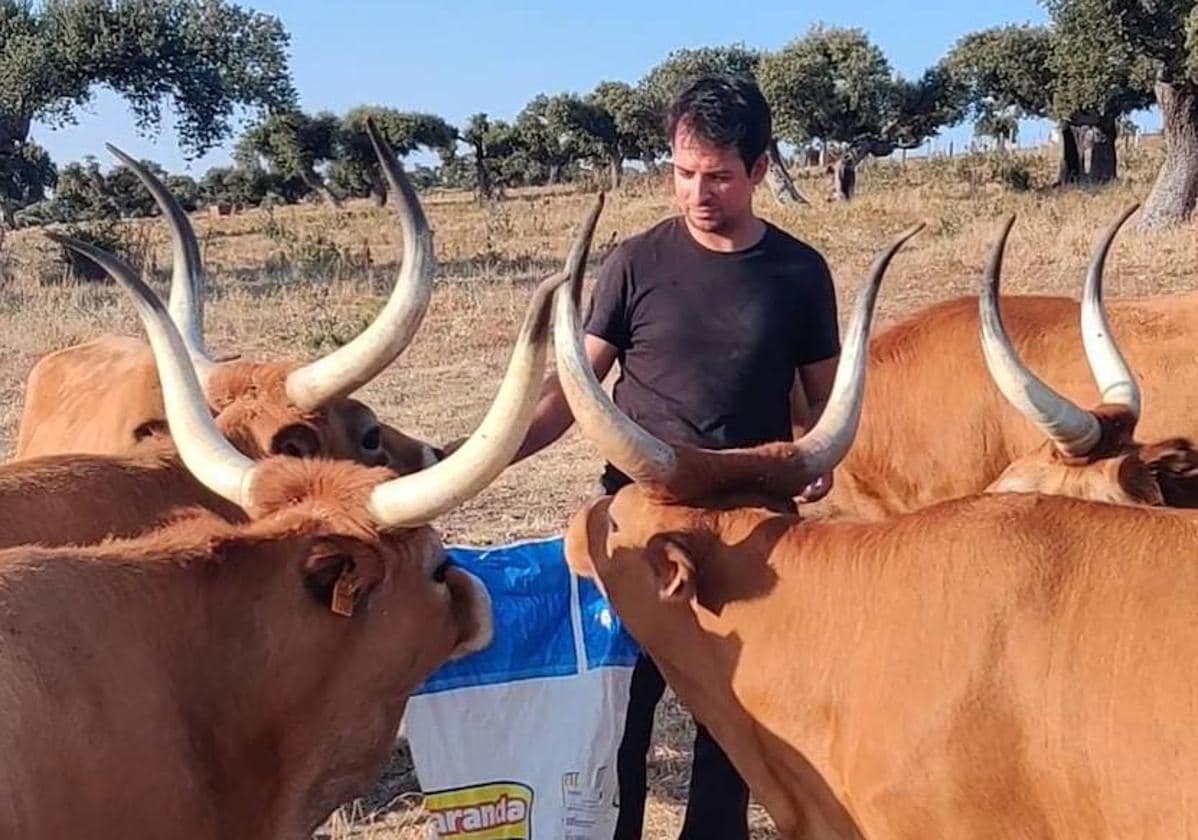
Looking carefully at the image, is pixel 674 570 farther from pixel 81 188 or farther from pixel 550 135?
pixel 550 135

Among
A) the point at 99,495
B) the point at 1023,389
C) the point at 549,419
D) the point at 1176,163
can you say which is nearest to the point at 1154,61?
the point at 1176,163

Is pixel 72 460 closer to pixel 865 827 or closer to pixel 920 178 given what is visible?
pixel 865 827

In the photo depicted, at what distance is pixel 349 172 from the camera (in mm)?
61500

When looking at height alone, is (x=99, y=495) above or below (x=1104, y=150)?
above

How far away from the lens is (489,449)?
12.4 ft

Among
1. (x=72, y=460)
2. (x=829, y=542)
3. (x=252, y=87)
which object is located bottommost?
(x=829, y=542)

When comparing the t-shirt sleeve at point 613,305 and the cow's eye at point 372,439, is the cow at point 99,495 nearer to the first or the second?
the t-shirt sleeve at point 613,305

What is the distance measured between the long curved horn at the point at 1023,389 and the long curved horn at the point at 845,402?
2.76 feet

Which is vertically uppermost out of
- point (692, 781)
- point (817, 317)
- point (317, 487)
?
point (817, 317)

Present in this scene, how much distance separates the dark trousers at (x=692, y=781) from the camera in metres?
5.14

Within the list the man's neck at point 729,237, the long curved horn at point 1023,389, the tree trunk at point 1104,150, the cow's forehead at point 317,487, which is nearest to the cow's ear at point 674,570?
the cow's forehead at point 317,487

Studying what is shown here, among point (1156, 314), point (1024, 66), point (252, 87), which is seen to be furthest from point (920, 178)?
point (1156, 314)

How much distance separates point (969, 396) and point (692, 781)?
8.57 feet

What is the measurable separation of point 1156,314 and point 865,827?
159 inches
